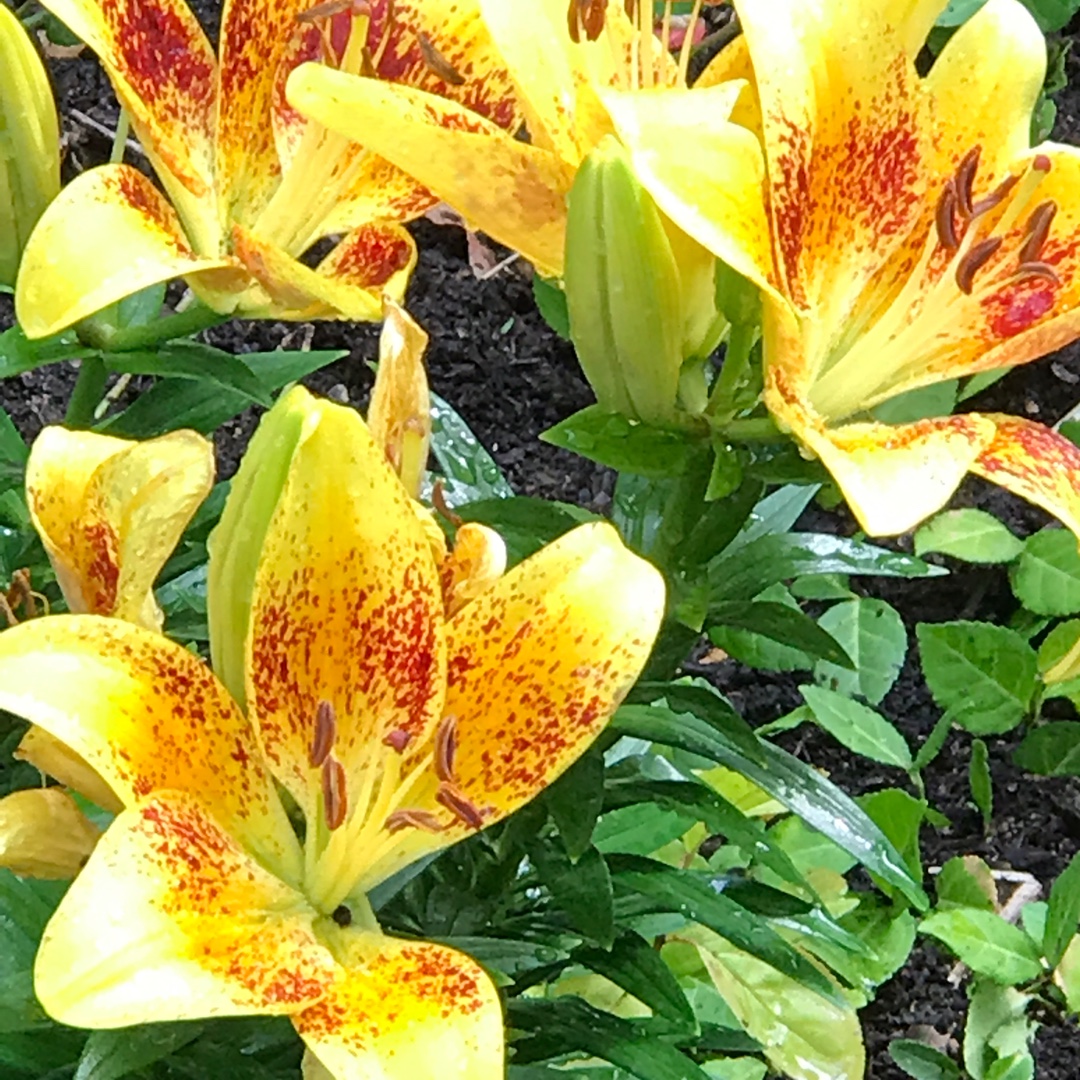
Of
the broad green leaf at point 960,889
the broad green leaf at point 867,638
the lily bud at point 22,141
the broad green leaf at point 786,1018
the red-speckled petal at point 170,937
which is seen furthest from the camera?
the broad green leaf at point 867,638

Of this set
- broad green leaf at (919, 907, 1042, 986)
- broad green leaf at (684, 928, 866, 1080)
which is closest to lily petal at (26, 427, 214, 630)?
broad green leaf at (684, 928, 866, 1080)

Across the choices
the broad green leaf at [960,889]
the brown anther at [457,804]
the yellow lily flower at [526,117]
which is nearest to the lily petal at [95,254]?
the yellow lily flower at [526,117]

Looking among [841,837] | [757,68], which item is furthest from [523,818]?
[757,68]

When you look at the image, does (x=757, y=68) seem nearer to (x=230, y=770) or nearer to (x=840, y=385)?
(x=840, y=385)

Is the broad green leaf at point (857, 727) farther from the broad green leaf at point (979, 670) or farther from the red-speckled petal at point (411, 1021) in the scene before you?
the red-speckled petal at point (411, 1021)

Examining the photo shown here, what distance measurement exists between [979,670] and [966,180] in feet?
3.19

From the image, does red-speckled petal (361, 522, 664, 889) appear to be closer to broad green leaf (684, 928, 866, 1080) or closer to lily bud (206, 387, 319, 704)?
lily bud (206, 387, 319, 704)

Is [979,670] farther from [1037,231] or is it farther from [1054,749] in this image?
[1037,231]

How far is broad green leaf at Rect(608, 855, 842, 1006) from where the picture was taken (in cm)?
73

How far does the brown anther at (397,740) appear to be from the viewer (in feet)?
1.74

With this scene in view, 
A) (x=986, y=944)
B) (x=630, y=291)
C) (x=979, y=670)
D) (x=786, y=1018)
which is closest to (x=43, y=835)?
(x=630, y=291)

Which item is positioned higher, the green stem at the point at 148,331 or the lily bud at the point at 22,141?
the lily bud at the point at 22,141

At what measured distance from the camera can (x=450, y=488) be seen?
0.80m

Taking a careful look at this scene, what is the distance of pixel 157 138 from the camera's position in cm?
63
